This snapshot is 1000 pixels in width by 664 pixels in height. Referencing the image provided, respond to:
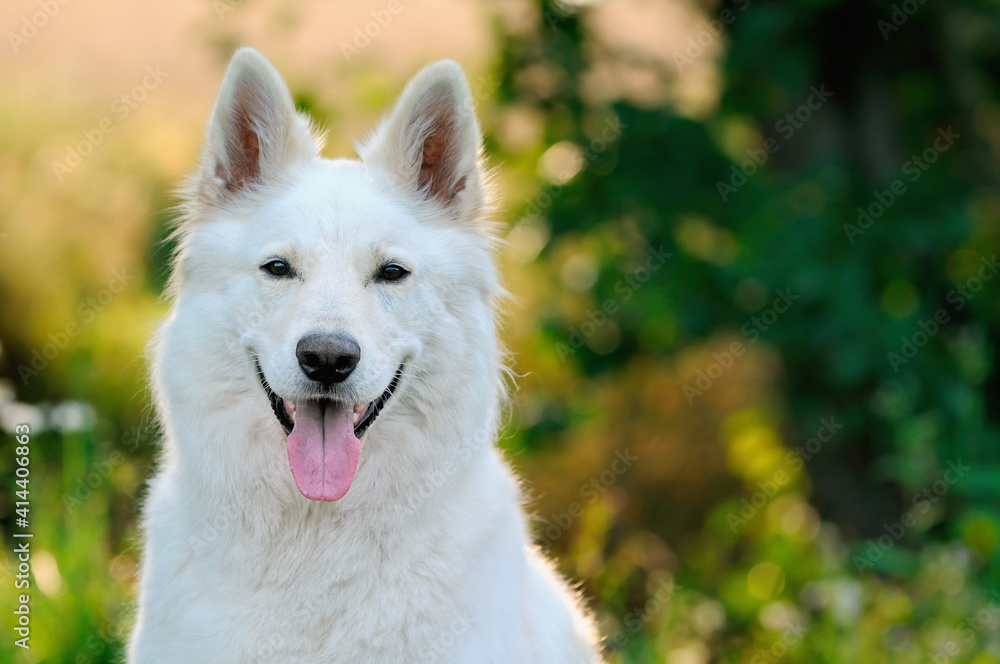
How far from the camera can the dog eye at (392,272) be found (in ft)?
9.47

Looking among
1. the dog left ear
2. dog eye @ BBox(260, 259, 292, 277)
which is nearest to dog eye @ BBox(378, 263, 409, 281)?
dog eye @ BBox(260, 259, 292, 277)

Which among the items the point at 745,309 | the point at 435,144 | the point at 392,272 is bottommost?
the point at 745,309

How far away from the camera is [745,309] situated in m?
6.47

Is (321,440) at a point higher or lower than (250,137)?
lower

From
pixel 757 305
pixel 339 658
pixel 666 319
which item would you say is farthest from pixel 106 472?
pixel 757 305

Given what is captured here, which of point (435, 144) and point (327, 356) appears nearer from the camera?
point (327, 356)

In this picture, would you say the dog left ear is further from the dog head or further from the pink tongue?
the pink tongue

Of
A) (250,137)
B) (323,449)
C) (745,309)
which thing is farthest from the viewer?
(745,309)

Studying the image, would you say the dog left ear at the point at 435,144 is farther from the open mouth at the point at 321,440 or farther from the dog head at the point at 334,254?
the open mouth at the point at 321,440

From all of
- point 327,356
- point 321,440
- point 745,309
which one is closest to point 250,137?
point 327,356

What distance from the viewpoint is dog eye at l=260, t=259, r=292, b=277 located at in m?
2.81

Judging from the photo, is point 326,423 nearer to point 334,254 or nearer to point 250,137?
point 334,254

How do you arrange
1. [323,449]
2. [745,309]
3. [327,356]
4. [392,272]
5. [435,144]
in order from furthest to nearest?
[745,309], [435,144], [392,272], [323,449], [327,356]

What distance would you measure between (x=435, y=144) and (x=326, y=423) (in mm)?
1133
